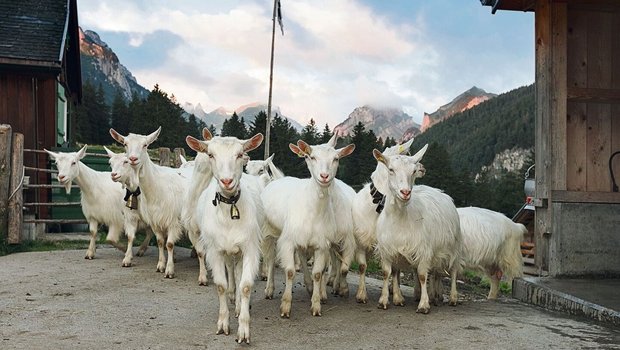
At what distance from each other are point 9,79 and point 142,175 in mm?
7930

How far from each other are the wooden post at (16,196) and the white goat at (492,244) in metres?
7.96

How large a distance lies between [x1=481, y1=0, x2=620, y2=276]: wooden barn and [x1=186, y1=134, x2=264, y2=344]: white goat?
4.14 metres

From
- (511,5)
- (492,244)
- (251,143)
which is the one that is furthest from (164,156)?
(251,143)

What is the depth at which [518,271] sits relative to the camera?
29.8ft

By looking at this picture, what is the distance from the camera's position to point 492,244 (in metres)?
8.80

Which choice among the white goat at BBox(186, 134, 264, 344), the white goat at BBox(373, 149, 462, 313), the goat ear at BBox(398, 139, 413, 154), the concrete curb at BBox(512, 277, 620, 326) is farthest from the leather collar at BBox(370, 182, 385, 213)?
the concrete curb at BBox(512, 277, 620, 326)

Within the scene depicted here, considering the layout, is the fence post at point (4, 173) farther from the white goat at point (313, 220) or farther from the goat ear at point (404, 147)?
the goat ear at point (404, 147)

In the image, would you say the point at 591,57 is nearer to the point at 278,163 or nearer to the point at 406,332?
the point at 406,332

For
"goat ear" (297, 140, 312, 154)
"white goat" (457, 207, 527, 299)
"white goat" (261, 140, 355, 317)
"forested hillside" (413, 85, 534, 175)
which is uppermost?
"forested hillside" (413, 85, 534, 175)

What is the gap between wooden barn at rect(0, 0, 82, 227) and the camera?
46.6 ft

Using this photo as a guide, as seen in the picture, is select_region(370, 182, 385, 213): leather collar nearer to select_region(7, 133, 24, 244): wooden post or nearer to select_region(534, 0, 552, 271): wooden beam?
select_region(534, 0, 552, 271): wooden beam

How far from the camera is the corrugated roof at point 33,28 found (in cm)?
1427

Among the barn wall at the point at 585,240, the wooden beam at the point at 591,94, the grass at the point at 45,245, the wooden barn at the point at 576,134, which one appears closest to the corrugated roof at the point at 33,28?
the grass at the point at 45,245

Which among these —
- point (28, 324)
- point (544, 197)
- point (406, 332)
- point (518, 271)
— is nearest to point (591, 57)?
point (544, 197)
